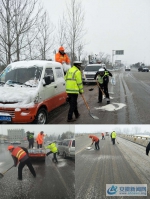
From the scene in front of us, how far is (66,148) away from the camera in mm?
3029

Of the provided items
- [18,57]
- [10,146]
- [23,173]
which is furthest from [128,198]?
[18,57]

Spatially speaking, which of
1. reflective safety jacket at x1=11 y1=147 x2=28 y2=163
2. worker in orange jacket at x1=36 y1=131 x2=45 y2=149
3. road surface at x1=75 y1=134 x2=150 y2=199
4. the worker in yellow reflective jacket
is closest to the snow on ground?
road surface at x1=75 y1=134 x2=150 y2=199

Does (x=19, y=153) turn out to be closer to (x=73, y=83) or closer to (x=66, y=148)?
(x=66, y=148)

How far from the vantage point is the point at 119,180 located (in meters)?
2.89

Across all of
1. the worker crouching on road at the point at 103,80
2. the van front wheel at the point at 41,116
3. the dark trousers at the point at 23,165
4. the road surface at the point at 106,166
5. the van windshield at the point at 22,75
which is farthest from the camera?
the worker crouching on road at the point at 103,80

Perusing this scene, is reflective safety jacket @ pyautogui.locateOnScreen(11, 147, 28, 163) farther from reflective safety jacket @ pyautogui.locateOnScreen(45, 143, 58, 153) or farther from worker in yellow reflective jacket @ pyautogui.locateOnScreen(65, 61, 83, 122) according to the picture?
worker in yellow reflective jacket @ pyautogui.locateOnScreen(65, 61, 83, 122)

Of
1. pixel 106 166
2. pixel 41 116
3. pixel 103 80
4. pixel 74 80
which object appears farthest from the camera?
pixel 103 80

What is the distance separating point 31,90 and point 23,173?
5.95ft

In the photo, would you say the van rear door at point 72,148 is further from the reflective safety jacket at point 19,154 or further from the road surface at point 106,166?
the reflective safety jacket at point 19,154

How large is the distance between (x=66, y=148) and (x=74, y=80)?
77.3 inches

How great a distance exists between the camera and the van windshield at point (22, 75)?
14.8 feet

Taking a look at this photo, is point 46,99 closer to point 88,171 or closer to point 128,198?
point 88,171

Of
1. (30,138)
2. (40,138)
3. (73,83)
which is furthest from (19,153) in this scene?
(73,83)

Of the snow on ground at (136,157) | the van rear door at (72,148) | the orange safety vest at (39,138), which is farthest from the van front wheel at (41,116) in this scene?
the snow on ground at (136,157)
